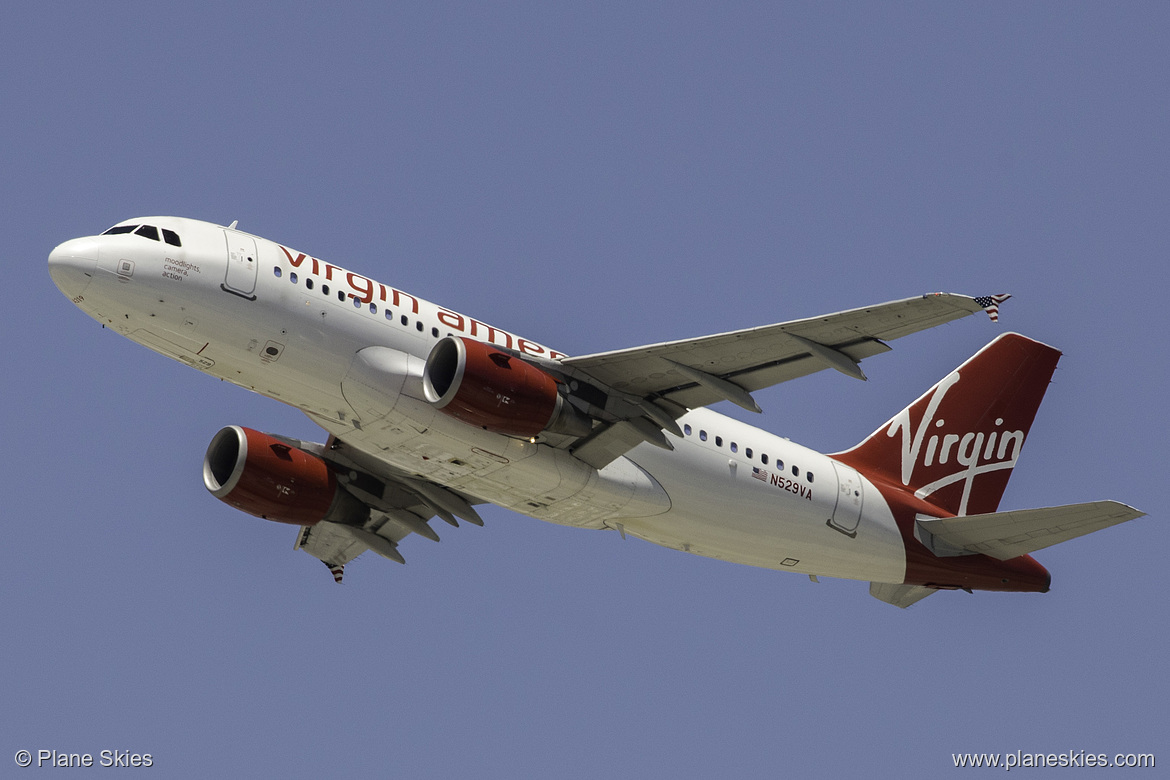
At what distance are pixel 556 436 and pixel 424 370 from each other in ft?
10.9

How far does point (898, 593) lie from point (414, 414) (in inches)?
592

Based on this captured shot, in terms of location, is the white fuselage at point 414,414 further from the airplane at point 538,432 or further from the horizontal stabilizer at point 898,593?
the horizontal stabilizer at point 898,593

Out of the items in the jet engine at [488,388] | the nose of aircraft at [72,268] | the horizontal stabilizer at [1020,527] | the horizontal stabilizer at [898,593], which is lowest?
the horizontal stabilizer at [898,593]

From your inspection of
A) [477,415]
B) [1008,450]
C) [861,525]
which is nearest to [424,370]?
[477,415]

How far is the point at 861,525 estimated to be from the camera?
114 ft

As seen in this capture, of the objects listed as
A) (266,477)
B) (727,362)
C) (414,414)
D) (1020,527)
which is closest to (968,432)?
(1020,527)

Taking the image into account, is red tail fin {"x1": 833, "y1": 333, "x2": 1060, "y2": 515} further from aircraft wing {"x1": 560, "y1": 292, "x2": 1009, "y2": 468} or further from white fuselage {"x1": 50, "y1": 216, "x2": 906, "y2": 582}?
aircraft wing {"x1": 560, "y1": 292, "x2": 1009, "y2": 468}

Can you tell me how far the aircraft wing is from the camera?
1061 inches

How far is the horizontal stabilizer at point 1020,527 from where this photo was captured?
32.1 m

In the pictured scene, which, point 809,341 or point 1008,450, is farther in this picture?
point 1008,450

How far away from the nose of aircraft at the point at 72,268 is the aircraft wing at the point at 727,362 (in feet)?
32.2

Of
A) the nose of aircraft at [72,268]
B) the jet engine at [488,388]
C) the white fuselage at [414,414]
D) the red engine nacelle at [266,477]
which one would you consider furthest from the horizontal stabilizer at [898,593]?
the nose of aircraft at [72,268]

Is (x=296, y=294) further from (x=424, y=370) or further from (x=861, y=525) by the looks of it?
(x=861, y=525)

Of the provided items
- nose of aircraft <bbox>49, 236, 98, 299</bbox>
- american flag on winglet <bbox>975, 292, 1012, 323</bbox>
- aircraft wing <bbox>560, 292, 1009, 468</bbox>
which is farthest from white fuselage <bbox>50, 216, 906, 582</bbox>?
american flag on winglet <bbox>975, 292, 1012, 323</bbox>
